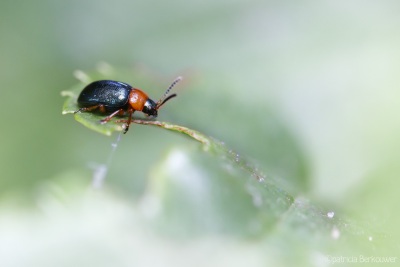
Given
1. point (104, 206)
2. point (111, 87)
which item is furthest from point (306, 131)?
point (104, 206)

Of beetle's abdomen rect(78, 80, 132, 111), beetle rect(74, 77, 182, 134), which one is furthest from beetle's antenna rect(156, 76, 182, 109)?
beetle's abdomen rect(78, 80, 132, 111)

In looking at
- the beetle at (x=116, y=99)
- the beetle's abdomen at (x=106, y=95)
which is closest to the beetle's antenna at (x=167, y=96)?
the beetle at (x=116, y=99)

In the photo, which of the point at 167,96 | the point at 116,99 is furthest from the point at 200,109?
the point at 116,99

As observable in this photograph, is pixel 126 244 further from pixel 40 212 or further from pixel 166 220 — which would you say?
pixel 40 212

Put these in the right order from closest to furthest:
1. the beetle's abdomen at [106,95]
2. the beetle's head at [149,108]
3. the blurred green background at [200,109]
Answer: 1. the blurred green background at [200,109]
2. the beetle's abdomen at [106,95]
3. the beetle's head at [149,108]

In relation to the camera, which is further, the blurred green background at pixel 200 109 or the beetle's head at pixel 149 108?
the beetle's head at pixel 149 108

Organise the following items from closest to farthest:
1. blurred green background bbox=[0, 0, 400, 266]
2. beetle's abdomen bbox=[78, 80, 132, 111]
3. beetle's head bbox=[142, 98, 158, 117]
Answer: blurred green background bbox=[0, 0, 400, 266] < beetle's abdomen bbox=[78, 80, 132, 111] < beetle's head bbox=[142, 98, 158, 117]

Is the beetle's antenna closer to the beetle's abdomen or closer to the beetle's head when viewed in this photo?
the beetle's head

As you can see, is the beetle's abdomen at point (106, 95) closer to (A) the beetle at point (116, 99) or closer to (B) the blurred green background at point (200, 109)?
(A) the beetle at point (116, 99)
